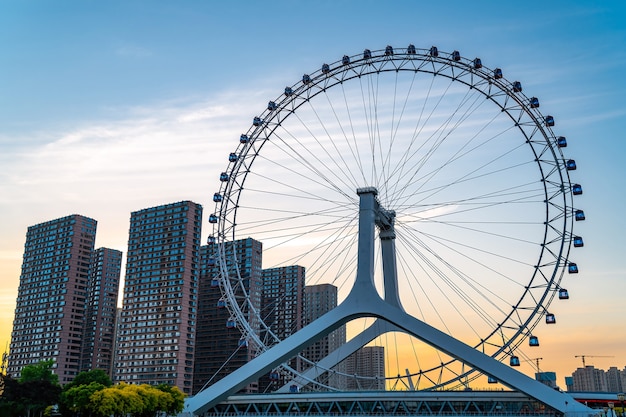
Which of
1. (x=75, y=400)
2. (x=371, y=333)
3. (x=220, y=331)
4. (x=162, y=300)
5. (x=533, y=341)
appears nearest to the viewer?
(x=533, y=341)

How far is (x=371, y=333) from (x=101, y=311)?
76811 millimetres

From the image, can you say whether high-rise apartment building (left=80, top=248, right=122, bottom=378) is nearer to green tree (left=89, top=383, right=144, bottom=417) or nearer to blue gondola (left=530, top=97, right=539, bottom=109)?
green tree (left=89, top=383, right=144, bottom=417)

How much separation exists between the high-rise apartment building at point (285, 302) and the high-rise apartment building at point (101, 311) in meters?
26.5

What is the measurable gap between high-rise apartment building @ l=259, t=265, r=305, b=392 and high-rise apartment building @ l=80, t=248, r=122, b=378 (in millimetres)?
26480

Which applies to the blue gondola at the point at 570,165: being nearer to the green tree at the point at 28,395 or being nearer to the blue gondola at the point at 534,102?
the blue gondola at the point at 534,102

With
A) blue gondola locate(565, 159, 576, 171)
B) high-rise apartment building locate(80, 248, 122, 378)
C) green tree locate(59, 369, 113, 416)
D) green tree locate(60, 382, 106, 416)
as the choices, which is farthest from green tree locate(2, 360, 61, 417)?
high-rise apartment building locate(80, 248, 122, 378)

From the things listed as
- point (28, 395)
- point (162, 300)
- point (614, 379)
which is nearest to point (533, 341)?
point (28, 395)

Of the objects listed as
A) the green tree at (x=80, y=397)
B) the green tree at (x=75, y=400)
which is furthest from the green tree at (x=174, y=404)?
the green tree at (x=75, y=400)

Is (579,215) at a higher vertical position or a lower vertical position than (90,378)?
higher

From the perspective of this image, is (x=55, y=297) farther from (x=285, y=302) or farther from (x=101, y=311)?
(x=285, y=302)

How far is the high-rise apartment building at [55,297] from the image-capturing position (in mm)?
100438

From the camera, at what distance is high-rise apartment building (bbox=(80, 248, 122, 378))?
111062 millimetres

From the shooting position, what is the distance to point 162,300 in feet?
315

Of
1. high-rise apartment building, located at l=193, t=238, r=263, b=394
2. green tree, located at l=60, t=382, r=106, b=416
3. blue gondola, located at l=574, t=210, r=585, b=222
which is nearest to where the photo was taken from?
blue gondola, located at l=574, t=210, r=585, b=222
